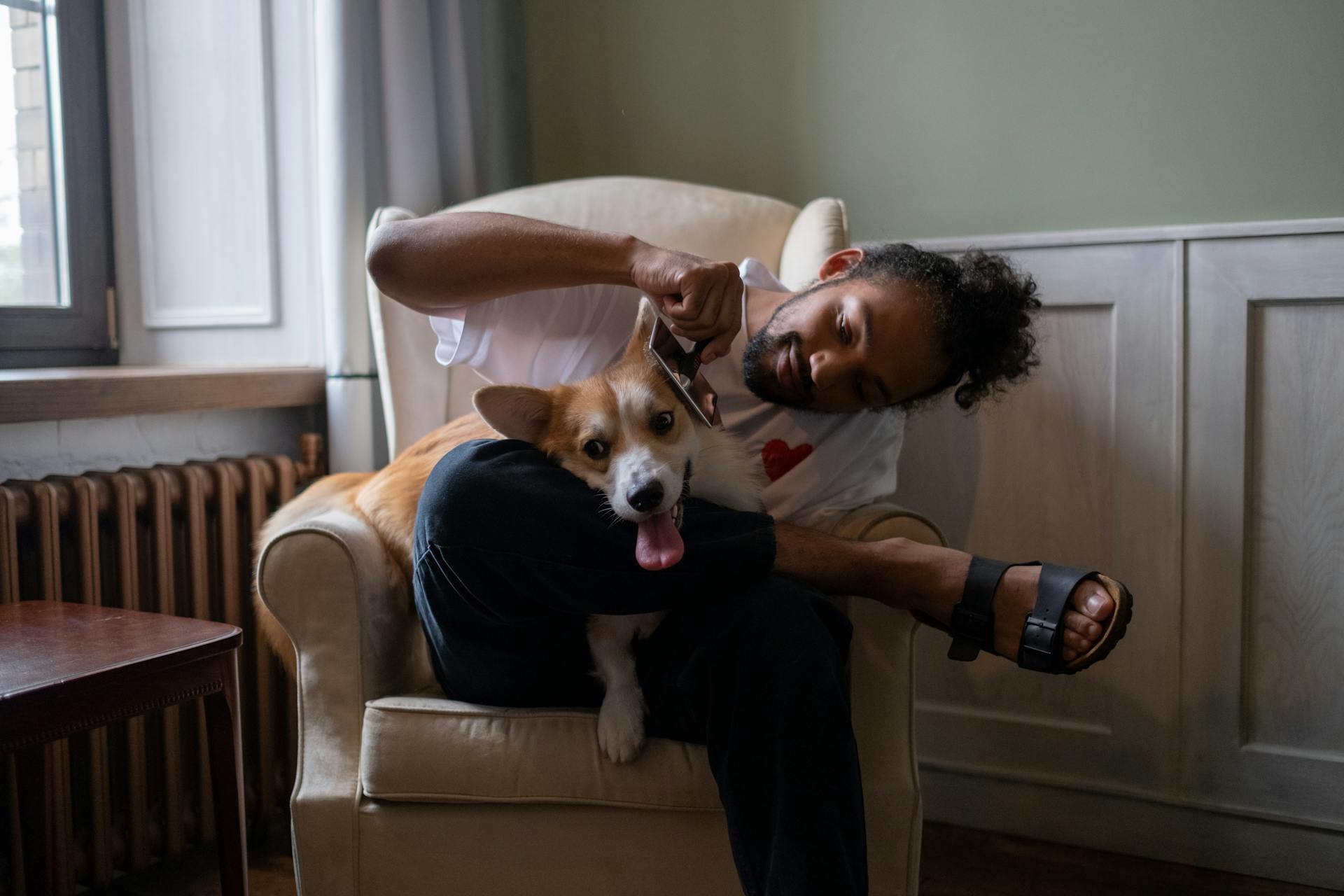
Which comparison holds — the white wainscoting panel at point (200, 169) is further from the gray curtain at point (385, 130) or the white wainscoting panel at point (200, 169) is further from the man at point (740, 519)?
the man at point (740, 519)

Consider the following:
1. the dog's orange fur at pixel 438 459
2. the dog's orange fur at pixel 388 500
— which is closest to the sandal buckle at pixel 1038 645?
the dog's orange fur at pixel 438 459

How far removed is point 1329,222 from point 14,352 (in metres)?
2.58

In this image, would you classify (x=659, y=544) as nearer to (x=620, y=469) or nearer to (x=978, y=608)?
(x=620, y=469)

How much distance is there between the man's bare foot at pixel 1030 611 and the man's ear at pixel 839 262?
1.97 feet

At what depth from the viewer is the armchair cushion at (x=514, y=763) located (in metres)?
1.24

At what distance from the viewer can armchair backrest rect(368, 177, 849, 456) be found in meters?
1.94

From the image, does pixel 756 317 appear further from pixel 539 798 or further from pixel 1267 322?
pixel 1267 322

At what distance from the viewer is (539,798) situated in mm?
1255

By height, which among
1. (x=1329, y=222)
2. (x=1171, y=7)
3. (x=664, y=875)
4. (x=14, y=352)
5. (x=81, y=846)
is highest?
(x=1171, y=7)

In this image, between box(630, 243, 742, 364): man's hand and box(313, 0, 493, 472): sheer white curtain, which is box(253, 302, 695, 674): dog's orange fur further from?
box(313, 0, 493, 472): sheer white curtain

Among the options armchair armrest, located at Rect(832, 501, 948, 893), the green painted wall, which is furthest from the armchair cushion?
the green painted wall

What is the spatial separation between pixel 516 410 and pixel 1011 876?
132 cm

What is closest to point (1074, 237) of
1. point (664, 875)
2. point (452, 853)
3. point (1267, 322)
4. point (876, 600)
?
point (1267, 322)

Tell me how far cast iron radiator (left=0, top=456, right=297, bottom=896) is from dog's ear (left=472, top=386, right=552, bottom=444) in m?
0.86
